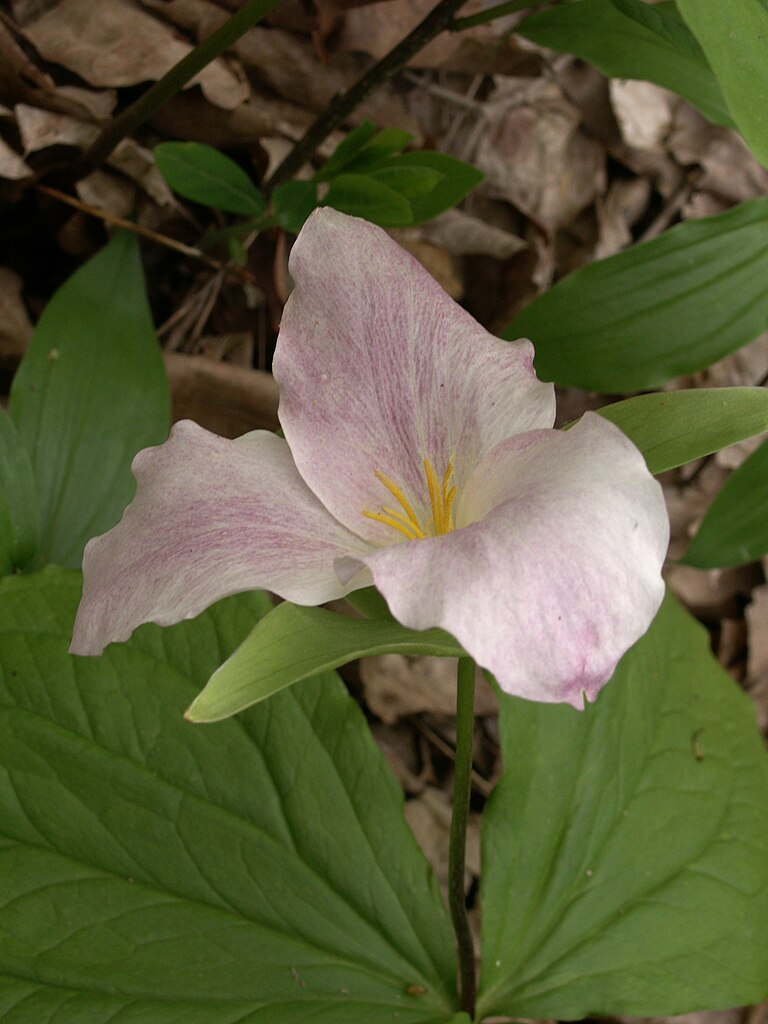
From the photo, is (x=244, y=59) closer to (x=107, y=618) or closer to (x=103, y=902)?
(x=107, y=618)

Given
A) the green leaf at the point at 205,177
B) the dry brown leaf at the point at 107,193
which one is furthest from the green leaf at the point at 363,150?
the dry brown leaf at the point at 107,193

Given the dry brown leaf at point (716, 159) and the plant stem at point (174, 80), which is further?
the dry brown leaf at point (716, 159)

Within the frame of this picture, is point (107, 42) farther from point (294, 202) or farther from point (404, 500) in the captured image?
point (404, 500)

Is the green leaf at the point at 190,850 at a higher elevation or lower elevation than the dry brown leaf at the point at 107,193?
lower

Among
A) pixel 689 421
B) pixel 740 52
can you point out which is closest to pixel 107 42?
pixel 740 52

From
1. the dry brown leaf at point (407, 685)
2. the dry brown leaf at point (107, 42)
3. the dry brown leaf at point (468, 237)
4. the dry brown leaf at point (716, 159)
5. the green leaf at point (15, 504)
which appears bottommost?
the dry brown leaf at point (407, 685)

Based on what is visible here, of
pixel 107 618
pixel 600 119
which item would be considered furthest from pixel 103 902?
pixel 600 119

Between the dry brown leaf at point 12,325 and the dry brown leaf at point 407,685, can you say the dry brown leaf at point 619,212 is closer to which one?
the dry brown leaf at point 407,685

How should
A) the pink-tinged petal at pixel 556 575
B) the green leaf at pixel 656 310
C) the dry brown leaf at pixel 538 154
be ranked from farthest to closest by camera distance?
the dry brown leaf at pixel 538 154, the green leaf at pixel 656 310, the pink-tinged petal at pixel 556 575
